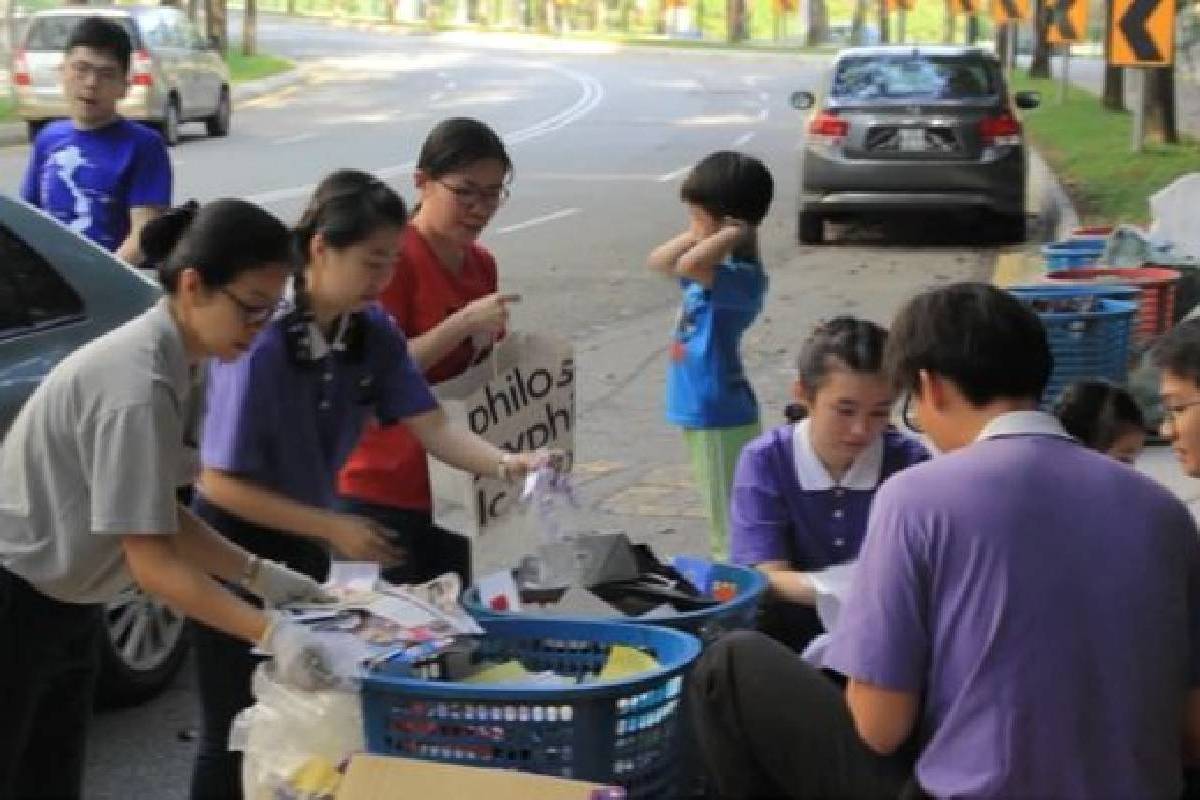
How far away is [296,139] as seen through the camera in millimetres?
27594

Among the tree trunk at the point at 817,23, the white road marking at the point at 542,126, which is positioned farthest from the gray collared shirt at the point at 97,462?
the tree trunk at the point at 817,23

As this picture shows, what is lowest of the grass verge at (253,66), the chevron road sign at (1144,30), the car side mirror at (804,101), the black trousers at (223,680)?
the grass verge at (253,66)

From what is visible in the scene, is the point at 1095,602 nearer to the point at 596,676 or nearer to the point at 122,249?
the point at 596,676

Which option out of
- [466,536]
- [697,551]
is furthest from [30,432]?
[697,551]

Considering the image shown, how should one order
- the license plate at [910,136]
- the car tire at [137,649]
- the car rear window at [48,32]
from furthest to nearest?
the car rear window at [48,32], the license plate at [910,136], the car tire at [137,649]

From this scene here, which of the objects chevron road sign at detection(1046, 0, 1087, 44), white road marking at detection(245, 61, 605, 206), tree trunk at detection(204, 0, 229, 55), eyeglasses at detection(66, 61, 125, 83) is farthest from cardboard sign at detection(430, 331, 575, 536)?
tree trunk at detection(204, 0, 229, 55)

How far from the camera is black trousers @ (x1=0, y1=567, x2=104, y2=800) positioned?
3.55 metres

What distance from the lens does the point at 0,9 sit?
34.1 m

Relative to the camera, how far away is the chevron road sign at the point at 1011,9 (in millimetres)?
28031

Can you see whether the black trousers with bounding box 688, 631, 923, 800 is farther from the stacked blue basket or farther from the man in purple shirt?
the stacked blue basket

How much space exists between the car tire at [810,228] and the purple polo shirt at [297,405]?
12.4m

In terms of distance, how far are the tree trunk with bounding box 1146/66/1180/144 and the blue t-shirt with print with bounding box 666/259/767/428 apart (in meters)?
17.6

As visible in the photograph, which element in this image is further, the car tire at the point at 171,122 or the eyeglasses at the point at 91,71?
the car tire at the point at 171,122

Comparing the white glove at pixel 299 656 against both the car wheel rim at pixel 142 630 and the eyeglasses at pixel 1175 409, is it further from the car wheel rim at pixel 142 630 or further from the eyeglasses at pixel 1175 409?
the car wheel rim at pixel 142 630
